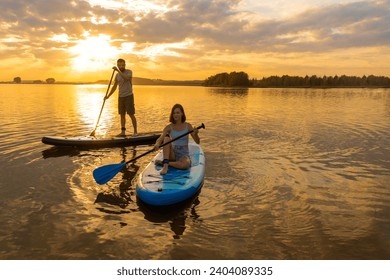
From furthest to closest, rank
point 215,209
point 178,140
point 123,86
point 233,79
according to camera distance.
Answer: point 233,79
point 123,86
point 178,140
point 215,209

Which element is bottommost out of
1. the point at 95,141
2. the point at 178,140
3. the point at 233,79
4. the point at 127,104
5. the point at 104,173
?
the point at 104,173

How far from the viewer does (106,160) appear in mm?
11016

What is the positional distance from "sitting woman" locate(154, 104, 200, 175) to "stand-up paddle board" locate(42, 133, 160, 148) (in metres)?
5.14

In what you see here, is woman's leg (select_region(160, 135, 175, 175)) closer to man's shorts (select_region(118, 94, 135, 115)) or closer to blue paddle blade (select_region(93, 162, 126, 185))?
blue paddle blade (select_region(93, 162, 126, 185))

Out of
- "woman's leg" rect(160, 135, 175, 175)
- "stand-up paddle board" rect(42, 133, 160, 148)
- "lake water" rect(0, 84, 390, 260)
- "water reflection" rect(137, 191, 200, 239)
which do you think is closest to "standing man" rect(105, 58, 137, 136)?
"stand-up paddle board" rect(42, 133, 160, 148)

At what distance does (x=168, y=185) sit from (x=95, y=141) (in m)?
6.61

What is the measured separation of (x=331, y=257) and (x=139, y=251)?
3297 mm

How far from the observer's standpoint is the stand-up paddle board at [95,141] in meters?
12.4

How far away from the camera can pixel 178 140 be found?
8.41 m

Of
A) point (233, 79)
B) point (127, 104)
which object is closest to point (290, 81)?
point (233, 79)

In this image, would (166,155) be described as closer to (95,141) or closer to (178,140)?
(178,140)

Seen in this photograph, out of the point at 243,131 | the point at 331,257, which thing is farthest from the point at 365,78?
the point at 331,257
